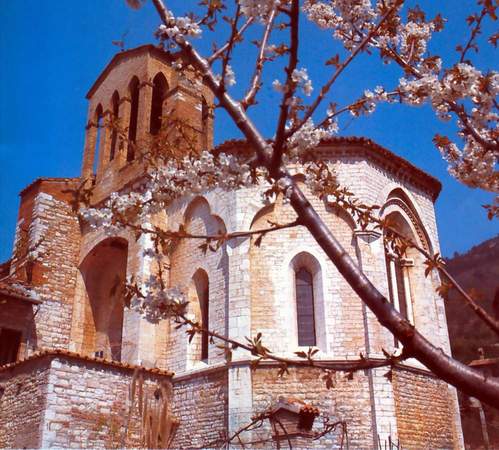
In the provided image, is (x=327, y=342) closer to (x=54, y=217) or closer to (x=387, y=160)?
(x=387, y=160)

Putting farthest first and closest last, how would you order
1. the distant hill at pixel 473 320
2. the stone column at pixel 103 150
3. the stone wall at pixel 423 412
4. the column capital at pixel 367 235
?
1. the distant hill at pixel 473 320
2. the stone column at pixel 103 150
3. the column capital at pixel 367 235
4. the stone wall at pixel 423 412

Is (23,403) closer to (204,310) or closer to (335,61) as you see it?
(204,310)

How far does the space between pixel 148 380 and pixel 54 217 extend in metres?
6.70

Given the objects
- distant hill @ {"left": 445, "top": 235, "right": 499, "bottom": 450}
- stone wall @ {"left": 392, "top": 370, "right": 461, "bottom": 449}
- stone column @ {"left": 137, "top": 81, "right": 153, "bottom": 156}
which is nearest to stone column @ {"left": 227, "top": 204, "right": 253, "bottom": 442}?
stone wall @ {"left": 392, "top": 370, "right": 461, "bottom": 449}

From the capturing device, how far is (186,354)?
14133 mm

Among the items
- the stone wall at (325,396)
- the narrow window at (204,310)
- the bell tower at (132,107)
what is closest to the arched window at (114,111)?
the bell tower at (132,107)

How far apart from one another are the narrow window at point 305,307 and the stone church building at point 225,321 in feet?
0.09

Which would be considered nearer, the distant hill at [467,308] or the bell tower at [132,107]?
the bell tower at [132,107]

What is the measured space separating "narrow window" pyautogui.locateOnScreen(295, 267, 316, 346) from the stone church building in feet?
0.09

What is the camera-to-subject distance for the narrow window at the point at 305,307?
44.7ft

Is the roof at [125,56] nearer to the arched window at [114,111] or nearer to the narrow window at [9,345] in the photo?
the arched window at [114,111]

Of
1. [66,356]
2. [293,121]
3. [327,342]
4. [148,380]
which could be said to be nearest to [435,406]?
[327,342]

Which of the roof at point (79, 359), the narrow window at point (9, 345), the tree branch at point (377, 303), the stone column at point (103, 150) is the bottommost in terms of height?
the tree branch at point (377, 303)

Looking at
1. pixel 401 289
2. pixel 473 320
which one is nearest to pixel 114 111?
pixel 401 289
